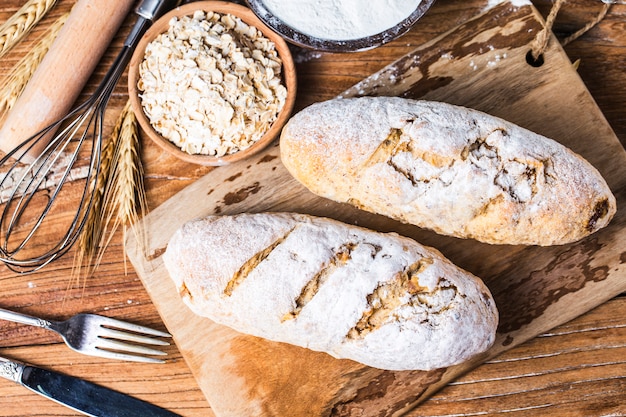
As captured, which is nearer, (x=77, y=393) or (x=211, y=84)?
(x=211, y=84)

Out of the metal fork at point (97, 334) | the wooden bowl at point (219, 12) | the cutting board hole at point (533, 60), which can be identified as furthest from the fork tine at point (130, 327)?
the cutting board hole at point (533, 60)

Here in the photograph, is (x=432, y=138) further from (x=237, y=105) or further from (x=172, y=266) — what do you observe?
(x=172, y=266)

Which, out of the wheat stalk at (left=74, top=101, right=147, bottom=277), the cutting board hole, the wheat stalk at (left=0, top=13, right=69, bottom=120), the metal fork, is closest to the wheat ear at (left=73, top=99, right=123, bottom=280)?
the wheat stalk at (left=74, top=101, right=147, bottom=277)

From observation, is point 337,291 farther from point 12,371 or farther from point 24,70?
point 24,70

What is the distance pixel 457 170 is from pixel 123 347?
107 cm

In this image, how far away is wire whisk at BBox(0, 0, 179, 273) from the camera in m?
1.72

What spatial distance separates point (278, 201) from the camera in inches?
66.7

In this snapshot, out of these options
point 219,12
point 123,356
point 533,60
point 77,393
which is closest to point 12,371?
point 77,393

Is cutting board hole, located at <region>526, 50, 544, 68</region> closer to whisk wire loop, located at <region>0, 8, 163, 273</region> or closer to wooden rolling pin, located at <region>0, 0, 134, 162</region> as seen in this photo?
whisk wire loop, located at <region>0, 8, 163, 273</region>

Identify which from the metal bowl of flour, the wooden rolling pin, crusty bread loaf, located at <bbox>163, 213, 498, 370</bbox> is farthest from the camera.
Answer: the wooden rolling pin

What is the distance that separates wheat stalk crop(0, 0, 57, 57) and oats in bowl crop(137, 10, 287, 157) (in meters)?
0.39

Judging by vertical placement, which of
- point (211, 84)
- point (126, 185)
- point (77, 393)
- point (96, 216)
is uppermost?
point (211, 84)

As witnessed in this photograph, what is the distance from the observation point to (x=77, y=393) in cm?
173

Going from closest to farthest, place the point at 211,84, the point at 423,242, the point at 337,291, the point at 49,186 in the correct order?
the point at 337,291 < the point at 211,84 < the point at 423,242 < the point at 49,186
